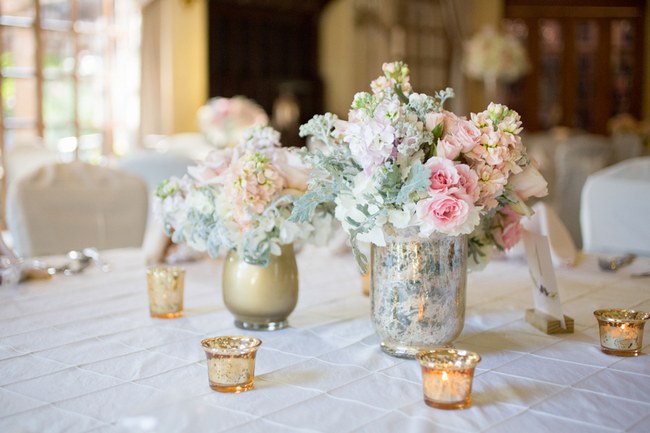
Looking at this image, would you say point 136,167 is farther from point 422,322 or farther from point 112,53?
point 112,53

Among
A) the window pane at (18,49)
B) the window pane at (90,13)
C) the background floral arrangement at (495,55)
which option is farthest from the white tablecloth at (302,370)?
the background floral arrangement at (495,55)

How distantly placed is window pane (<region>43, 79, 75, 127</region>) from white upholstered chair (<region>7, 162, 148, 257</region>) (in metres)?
4.75

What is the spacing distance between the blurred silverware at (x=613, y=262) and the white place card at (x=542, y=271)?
0.65 metres

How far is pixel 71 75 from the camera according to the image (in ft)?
24.5

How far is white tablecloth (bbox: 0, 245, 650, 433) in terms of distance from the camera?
3.59 feet

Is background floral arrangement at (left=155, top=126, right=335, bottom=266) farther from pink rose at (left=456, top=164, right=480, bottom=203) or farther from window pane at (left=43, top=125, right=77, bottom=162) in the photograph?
window pane at (left=43, top=125, right=77, bottom=162)

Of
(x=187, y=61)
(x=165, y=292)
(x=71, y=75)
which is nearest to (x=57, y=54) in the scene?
(x=71, y=75)

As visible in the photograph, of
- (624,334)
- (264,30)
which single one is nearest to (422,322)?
(624,334)

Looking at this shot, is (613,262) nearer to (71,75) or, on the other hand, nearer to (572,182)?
(572,182)

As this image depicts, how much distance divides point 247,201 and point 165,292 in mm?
329

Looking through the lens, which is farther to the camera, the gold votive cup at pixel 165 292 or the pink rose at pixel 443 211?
the gold votive cup at pixel 165 292

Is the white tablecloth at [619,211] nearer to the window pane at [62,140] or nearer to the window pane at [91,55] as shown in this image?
the window pane at [62,140]

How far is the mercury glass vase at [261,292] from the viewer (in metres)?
1.61

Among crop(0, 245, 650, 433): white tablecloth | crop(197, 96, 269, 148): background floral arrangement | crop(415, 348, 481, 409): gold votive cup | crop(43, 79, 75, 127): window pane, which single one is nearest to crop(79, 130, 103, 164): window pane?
crop(43, 79, 75, 127): window pane
